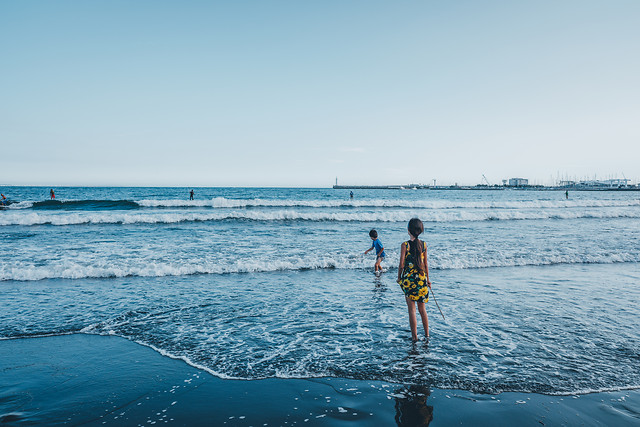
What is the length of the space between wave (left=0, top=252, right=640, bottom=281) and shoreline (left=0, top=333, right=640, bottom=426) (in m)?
5.96

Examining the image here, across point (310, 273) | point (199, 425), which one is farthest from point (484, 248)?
point (199, 425)

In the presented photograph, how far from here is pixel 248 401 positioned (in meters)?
3.92

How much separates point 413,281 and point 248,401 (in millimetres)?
2920

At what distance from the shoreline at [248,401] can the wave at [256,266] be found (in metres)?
5.96

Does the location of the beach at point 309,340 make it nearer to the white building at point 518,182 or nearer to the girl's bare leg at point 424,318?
the girl's bare leg at point 424,318

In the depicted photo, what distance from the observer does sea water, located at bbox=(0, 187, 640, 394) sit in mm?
4828

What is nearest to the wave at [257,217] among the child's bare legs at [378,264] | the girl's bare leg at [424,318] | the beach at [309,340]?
the beach at [309,340]

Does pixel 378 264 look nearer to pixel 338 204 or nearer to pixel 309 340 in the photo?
pixel 309 340

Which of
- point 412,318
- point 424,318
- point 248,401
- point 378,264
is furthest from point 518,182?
point 248,401

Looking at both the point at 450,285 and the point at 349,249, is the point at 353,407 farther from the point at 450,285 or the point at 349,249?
the point at 349,249

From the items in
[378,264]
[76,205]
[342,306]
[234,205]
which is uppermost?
[234,205]

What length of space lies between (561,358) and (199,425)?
501cm

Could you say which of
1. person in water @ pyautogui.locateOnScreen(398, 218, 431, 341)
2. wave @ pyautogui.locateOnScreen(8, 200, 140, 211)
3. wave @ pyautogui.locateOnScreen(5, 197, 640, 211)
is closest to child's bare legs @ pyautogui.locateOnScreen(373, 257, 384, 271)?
person in water @ pyautogui.locateOnScreen(398, 218, 431, 341)

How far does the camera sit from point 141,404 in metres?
3.85
